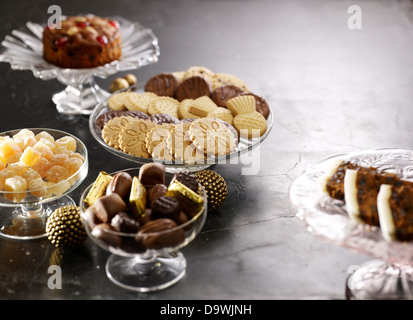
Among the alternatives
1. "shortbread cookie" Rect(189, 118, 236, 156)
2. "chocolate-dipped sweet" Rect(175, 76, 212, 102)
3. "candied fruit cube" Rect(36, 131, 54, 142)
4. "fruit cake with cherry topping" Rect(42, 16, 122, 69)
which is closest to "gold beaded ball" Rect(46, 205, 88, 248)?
"candied fruit cube" Rect(36, 131, 54, 142)

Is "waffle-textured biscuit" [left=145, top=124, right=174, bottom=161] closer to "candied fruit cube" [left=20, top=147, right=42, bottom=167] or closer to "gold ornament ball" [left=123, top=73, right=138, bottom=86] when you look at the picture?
"candied fruit cube" [left=20, top=147, right=42, bottom=167]

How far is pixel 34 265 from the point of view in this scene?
4.19 ft

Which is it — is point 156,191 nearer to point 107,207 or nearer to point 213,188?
point 107,207

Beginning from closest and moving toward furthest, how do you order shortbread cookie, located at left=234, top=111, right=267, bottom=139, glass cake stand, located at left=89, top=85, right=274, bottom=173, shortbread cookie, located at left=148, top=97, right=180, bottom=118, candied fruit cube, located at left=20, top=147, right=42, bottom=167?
candied fruit cube, located at left=20, top=147, right=42, bottom=167 < glass cake stand, located at left=89, top=85, right=274, bottom=173 < shortbread cookie, located at left=234, top=111, right=267, bottom=139 < shortbread cookie, located at left=148, top=97, right=180, bottom=118

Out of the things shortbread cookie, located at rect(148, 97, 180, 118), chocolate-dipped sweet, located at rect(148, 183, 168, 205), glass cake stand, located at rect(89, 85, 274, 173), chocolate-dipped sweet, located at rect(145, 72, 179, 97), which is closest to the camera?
chocolate-dipped sweet, located at rect(148, 183, 168, 205)

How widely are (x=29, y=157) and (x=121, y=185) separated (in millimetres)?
265

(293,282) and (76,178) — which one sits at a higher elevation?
(76,178)

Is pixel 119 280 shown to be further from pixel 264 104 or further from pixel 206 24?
pixel 206 24

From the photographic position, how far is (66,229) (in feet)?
4.21

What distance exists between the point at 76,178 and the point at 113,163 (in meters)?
0.33

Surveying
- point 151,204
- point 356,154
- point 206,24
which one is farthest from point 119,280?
point 206,24

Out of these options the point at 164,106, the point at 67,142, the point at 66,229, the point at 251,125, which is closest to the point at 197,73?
the point at 164,106

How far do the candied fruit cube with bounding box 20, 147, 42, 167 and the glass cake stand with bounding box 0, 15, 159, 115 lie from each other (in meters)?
0.60

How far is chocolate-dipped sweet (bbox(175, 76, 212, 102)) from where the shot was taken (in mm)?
1754
